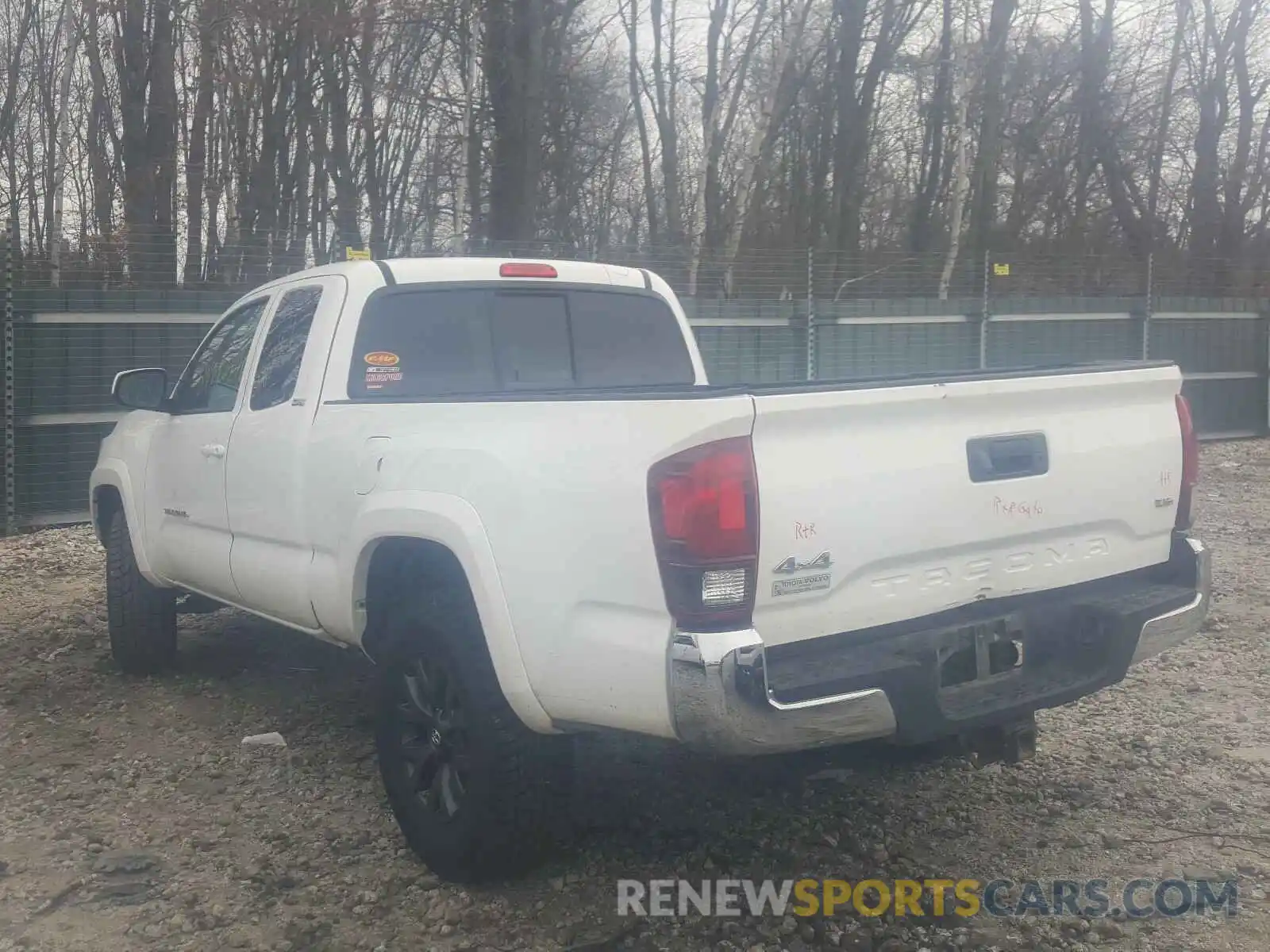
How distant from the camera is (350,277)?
4527 millimetres

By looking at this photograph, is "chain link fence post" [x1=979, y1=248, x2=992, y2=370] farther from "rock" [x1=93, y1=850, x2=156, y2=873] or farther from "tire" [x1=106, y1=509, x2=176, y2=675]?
"rock" [x1=93, y1=850, x2=156, y2=873]

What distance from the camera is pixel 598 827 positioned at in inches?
160

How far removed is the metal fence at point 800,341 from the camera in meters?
10.1

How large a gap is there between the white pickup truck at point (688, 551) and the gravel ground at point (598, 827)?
33 centimetres

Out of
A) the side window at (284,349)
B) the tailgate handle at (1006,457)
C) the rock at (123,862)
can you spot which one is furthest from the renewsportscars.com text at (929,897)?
the side window at (284,349)

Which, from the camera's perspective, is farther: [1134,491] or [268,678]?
[268,678]

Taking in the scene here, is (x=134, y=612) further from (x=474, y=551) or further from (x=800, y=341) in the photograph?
(x=800, y=341)

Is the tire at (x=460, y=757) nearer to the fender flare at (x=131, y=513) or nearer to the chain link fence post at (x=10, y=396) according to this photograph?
the fender flare at (x=131, y=513)

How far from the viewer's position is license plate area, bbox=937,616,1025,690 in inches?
129

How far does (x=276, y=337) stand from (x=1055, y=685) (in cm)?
314

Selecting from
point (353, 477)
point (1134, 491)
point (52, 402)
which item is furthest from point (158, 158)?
point (1134, 491)

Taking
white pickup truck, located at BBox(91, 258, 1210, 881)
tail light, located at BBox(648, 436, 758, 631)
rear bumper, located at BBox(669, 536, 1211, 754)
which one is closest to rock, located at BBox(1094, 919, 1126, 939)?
white pickup truck, located at BBox(91, 258, 1210, 881)

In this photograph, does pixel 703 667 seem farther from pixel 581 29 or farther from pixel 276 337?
pixel 581 29

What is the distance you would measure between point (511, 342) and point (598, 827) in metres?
1.85
